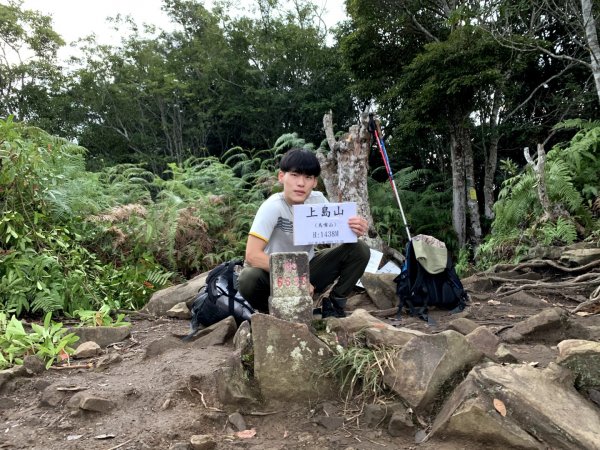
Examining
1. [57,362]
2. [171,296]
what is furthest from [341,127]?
[57,362]

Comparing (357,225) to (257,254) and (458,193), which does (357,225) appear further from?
(458,193)

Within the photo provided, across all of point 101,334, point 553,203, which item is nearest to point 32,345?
point 101,334

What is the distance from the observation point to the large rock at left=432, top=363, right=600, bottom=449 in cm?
177

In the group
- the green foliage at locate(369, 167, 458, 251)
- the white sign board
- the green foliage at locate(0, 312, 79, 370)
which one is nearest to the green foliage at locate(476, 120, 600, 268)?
the green foliage at locate(369, 167, 458, 251)

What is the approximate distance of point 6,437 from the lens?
2.09 meters

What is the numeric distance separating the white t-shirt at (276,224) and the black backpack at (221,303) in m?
0.49

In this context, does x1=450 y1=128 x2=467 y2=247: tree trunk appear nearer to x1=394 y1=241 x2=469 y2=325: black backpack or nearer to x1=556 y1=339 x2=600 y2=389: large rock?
x1=394 y1=241 x2=469 y2=325: black backpack

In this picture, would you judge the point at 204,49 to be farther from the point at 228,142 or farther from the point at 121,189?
the point at 121,189

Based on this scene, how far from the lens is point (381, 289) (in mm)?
4195

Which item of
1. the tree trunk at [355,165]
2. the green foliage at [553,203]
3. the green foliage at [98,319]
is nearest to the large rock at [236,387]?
the green foliage at [98,319]

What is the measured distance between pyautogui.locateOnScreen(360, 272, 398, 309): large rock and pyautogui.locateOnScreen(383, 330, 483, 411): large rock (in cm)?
187

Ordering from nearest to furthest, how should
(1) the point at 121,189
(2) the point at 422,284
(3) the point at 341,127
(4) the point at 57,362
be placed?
1. (4) the point at 57,362
2. (2) the point at 422,284
3. (1) the point at 121,189
4. (3) the point at 341,127

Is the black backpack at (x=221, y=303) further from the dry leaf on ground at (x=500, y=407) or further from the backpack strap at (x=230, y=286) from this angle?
the dry leaf on ground at (x=500, y=407)

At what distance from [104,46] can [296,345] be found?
62.9ft
